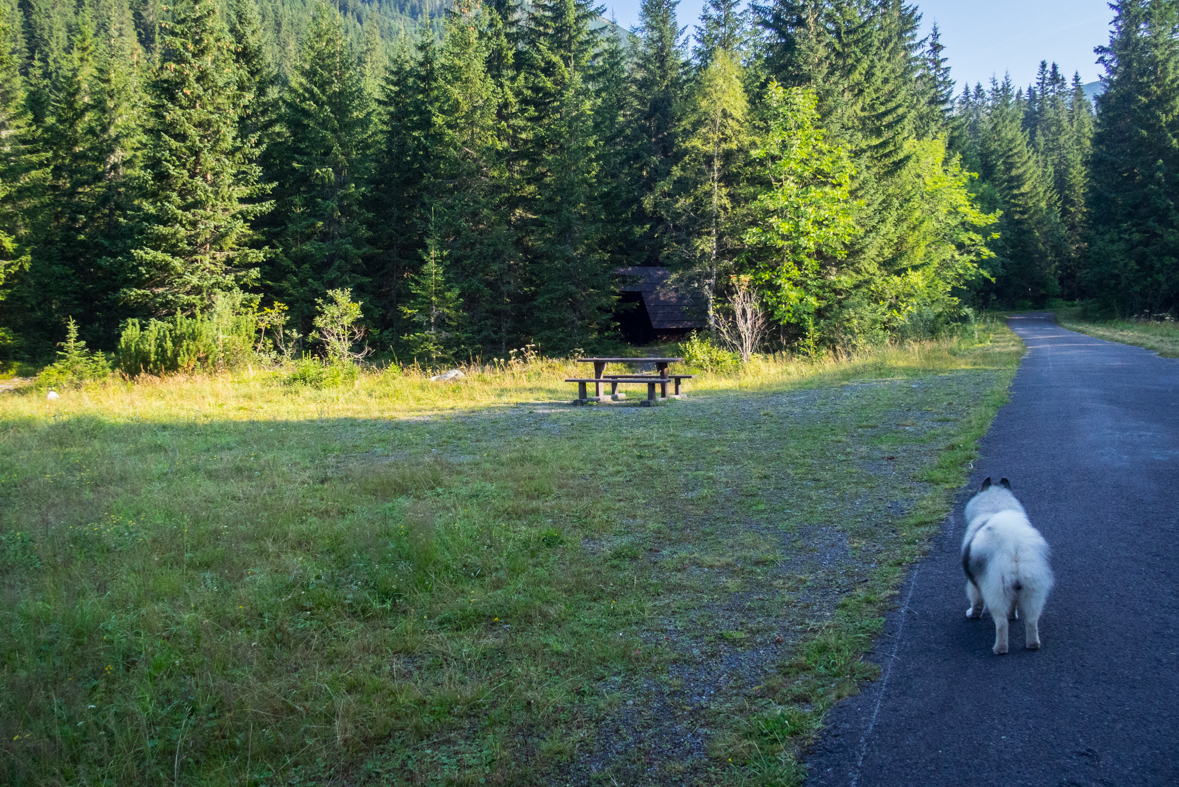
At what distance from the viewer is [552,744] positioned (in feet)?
10.2

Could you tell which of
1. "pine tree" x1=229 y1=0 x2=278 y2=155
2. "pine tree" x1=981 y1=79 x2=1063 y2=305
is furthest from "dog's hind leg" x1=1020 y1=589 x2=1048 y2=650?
"pine tree" x1=981 y1=79 x2=1063 y2=305

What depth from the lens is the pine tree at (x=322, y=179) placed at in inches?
1129

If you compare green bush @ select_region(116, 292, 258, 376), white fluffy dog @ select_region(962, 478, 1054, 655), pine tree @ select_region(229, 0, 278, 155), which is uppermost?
pine tree @ select_region(229, 0, 278, 155)

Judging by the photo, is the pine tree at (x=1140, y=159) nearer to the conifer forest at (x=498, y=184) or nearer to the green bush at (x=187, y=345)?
the conifer forest at (x=498, y=184)

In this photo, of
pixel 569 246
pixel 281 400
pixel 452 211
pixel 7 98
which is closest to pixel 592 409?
pixel 281 400

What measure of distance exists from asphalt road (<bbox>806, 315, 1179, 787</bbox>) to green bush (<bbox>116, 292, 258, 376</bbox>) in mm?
19153

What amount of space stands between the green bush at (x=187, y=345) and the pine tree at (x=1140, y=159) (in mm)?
45103

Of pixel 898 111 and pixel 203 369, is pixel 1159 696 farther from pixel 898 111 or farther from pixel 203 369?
pixel 898 111

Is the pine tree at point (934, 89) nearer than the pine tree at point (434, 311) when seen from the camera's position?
No

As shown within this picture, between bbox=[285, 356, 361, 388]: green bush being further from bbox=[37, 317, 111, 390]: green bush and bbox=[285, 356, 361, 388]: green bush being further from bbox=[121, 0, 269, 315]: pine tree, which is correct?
bbox=[121, 0, 269, 315]: pine tree

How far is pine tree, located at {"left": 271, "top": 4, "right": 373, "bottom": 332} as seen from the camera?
94.1ft

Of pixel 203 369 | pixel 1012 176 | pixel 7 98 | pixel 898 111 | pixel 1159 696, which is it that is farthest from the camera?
pixel 1012 176

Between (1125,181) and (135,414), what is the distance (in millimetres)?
50889

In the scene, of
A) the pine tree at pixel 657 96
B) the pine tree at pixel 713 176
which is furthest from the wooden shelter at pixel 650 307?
the pine tree at pixel 713 176
